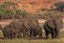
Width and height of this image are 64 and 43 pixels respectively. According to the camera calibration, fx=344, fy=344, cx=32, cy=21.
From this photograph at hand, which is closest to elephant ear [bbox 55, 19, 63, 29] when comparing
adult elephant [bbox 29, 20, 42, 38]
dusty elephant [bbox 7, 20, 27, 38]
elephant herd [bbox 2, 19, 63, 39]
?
elephant herd [bbox 2, 19, 63, 39]

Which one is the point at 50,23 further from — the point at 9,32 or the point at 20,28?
the point at 9,32

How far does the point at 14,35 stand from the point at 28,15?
0.45 m

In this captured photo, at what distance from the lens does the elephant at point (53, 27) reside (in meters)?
6.18

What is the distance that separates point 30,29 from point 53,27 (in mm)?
A: 418

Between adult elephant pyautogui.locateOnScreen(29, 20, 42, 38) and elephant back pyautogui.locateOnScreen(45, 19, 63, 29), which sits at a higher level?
elephant back pyautogui.locateOnScreen(45, 19, 63, 29)

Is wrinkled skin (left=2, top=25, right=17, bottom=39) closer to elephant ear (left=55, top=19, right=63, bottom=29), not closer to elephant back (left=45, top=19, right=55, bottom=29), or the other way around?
elephant back (left=45, top=19, right=55, bottom=29)

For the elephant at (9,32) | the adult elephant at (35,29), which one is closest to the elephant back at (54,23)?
the adult elephant at (35,29)

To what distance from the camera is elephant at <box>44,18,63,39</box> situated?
20.3 ft

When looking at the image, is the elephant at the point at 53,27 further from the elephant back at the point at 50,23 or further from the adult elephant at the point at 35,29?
the adult elephant at the point at 35,29

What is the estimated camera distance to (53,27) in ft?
20.3

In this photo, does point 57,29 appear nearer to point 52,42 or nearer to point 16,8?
point 52,42

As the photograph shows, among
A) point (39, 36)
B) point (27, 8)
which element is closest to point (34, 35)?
point (39, 36)

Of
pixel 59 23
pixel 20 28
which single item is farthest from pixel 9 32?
pixel 59 23

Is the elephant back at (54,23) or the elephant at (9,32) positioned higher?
the elephant back at (54,23)
